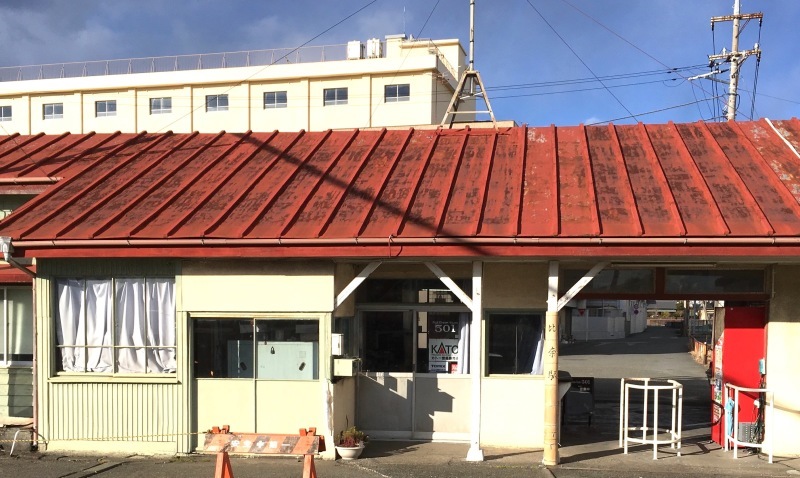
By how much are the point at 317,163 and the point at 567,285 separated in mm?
4995

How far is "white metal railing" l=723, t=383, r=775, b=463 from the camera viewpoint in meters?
9.98

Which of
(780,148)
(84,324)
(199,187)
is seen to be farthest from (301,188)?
(780,148)

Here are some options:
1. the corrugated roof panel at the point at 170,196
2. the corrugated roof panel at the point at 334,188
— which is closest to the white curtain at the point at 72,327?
the corrugated roof panel at the point at 170,196

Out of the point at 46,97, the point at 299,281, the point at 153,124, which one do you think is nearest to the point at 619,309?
the point at 153,124

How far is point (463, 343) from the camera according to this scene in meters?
11.4

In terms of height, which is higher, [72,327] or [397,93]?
[397,93]

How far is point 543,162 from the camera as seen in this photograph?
11953 mm

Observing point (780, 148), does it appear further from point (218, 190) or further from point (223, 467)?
point (223, 467)

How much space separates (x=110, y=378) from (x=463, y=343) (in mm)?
5584

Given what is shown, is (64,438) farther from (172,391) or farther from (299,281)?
(299,281)

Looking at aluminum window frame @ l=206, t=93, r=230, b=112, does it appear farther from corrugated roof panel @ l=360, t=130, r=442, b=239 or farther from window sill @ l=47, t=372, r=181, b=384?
window sill @ l=47, t=372, r=181, b=384

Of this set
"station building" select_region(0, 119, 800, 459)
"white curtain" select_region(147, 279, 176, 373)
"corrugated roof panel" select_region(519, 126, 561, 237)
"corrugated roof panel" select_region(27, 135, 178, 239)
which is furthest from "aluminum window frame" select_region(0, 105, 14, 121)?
"corrugated roof panel" select_region(519, 126, 561, 237)

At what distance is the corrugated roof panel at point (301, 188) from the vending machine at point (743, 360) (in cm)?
696

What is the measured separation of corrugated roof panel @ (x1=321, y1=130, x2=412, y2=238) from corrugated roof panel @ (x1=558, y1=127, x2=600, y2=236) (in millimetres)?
2740
